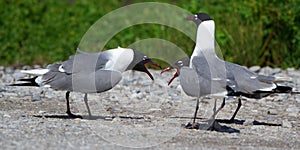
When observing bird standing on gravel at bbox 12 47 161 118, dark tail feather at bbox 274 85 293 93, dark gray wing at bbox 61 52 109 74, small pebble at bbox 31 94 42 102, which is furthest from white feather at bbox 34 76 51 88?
dark tail feather at bbox 274 85 293 93

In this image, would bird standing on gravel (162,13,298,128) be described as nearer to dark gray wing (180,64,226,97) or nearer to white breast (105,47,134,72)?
dark gray wing (180,64,226,97)

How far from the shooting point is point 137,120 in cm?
752

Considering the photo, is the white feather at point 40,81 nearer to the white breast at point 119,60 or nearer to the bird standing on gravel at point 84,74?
the bird standing on gravel at point 84,74

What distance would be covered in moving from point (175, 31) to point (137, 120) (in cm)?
615

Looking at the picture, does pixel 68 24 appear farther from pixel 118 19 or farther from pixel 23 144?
pixel 23 144

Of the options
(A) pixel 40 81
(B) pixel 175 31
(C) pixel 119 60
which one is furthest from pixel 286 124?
(B) pixel 175 31

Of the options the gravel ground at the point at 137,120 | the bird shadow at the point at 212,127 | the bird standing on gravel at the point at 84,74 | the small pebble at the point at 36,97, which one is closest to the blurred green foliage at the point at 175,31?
the gravel ground at the point at 137,120

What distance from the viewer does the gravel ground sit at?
597 cm

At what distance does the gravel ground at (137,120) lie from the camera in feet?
19.6

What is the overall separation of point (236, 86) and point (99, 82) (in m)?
1.56

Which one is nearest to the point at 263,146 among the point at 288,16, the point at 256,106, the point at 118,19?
the point at 256,106

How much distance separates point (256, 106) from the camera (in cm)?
914

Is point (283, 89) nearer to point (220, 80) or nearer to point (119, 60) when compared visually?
point (220, 80)

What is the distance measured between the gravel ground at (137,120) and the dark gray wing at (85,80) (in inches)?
14.9
